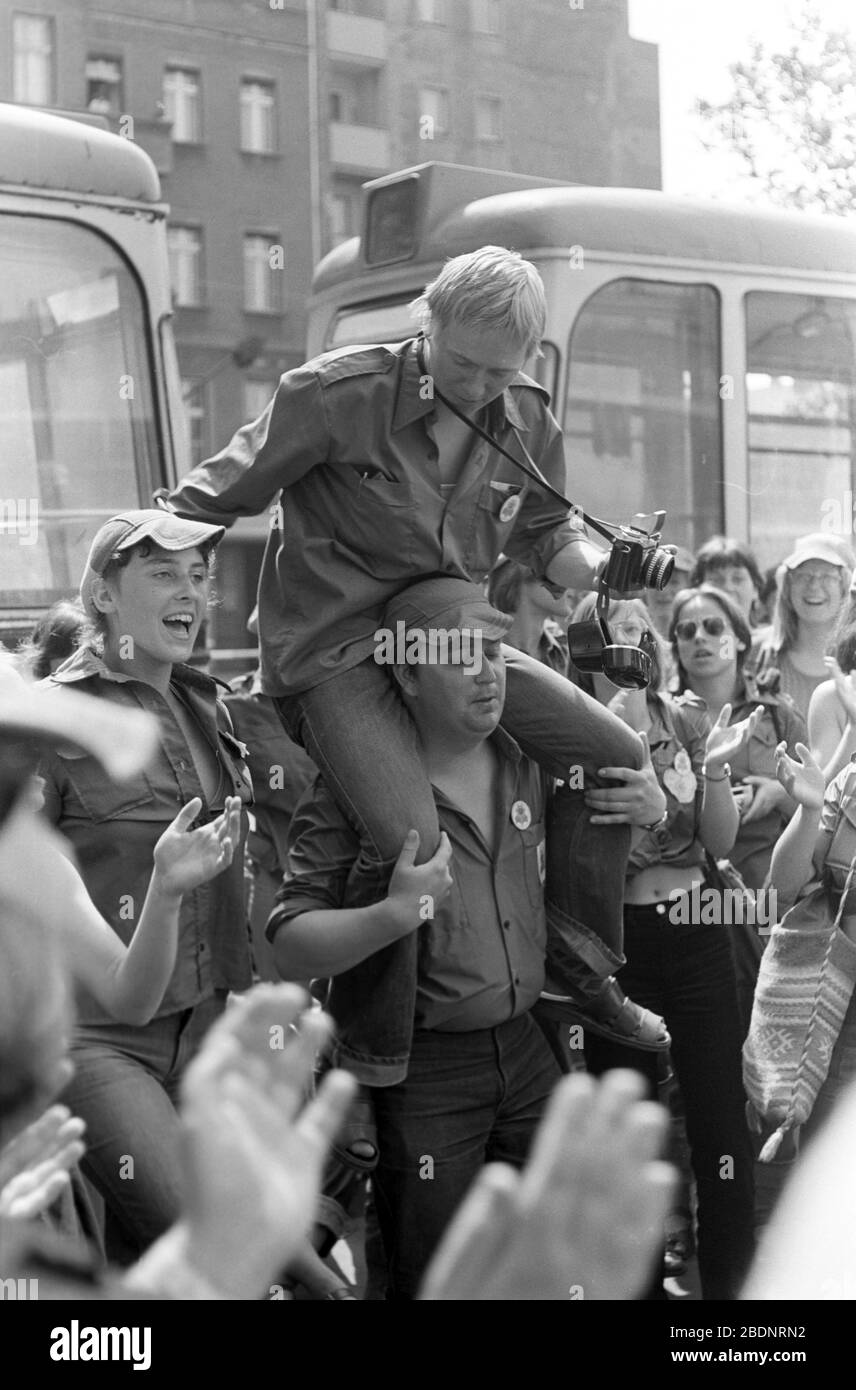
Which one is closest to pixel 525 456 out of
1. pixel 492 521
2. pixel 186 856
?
pixel 492 521

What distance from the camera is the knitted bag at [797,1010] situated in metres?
3.26

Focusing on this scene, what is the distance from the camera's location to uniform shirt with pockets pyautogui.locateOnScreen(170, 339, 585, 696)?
3.24 m

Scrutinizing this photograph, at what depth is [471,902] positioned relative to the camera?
3.18m

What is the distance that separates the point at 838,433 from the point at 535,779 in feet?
14.8

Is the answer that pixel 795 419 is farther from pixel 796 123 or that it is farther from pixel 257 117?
pixel 257 117

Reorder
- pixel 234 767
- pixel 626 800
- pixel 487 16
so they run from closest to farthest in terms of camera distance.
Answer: pixel 234 767, pixel 626 800, pixel 487 16

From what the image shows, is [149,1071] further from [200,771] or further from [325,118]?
[325,118]

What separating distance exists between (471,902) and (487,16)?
752 inches

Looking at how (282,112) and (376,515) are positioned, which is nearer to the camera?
(376,515)

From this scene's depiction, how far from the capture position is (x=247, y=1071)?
4.59 feet

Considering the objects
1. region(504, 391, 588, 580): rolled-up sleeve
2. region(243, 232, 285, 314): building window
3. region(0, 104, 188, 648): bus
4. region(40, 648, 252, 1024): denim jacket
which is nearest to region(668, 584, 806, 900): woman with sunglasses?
region(504, 391, 588, 580): rolled-up sleeve

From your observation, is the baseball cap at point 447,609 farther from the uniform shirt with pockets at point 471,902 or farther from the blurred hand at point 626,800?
the blurred hand at point 626,800

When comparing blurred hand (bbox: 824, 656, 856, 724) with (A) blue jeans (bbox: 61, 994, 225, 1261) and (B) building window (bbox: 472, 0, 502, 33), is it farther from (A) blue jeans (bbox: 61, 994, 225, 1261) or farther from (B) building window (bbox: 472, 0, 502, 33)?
(B) building window (bbox: 472, 0, 502, 33)

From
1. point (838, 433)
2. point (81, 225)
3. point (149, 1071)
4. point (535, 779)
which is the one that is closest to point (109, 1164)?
point (149, 1071)
